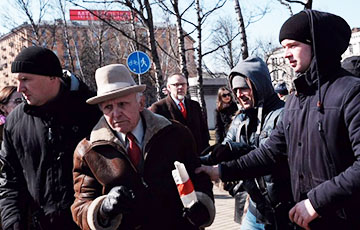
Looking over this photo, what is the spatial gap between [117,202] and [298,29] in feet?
4.63

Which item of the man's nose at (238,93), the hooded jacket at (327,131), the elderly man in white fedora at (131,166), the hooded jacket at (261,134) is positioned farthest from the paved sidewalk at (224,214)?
the hooded jacket at (327,131)

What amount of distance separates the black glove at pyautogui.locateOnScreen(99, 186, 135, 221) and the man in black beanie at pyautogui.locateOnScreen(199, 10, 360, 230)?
2.94ft

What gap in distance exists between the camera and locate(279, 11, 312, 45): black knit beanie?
249 centimetres

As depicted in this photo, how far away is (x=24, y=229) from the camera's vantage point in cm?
324

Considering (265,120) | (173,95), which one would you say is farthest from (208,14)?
(265,120)

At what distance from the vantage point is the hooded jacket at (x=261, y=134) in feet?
10.8

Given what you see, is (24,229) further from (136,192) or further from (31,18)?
(31,18)

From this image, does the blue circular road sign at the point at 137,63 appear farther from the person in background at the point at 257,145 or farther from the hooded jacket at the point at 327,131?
the hooded jacket at the point at 327,131

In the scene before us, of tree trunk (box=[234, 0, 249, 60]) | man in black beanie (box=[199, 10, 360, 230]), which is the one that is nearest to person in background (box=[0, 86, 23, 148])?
man in black beanie (box=[199, 10, 360, 230])

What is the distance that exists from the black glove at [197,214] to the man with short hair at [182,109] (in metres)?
4.21

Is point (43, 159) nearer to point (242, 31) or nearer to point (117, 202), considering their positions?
point (117, 202)

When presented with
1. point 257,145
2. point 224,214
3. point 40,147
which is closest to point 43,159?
point 40,147

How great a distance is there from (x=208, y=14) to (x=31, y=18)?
16.3 meters

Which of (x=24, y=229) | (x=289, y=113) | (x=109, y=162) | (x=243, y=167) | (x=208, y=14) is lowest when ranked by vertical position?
(x=24, y=229)
